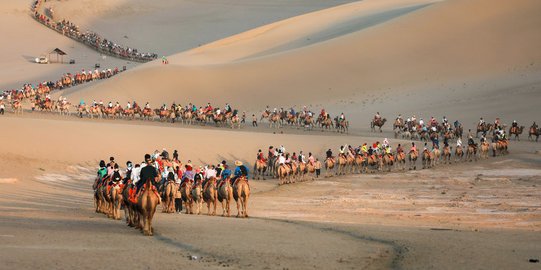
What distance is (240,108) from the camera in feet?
222

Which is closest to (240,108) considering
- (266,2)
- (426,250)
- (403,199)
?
(403,199)

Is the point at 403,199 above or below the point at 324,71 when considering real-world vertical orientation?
below

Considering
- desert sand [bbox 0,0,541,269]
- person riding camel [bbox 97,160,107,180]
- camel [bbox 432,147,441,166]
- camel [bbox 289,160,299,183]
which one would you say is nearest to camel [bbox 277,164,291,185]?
camel [bbox 289,160,299,183]

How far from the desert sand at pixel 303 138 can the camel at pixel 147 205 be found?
1.27ft

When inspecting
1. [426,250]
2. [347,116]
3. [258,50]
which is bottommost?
[426,250]

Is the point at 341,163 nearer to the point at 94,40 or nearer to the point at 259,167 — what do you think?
the point at 259,167

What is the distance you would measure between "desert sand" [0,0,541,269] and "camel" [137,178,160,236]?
387 millimetres

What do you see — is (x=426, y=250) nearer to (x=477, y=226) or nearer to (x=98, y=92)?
(x=477, y=226)

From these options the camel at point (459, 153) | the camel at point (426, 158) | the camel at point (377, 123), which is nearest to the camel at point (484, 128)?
the camel at point (377, 123)

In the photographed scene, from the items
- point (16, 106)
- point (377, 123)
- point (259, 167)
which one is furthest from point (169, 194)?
point (16, 106)

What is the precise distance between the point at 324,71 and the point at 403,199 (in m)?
42.0

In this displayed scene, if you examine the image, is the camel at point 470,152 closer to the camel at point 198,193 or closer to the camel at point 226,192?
the camel at point 198,193

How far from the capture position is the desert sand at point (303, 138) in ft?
58.1

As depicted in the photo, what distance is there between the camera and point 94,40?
333ft
